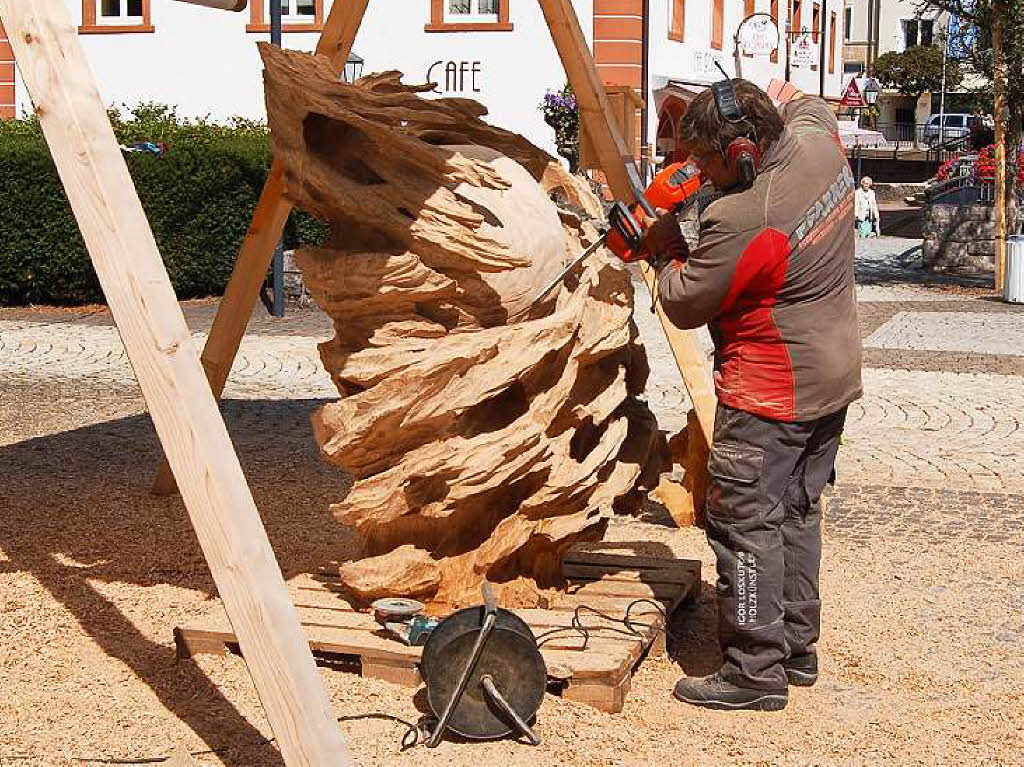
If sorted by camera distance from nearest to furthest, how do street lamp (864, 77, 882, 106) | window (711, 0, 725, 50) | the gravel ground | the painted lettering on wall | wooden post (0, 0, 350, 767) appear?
wooden post (0, 0, 350, 767) → the gravel ground → the painted lettering on wall → window (711, 0, 725, 50) → street lamp (864, 77, 882, 106)

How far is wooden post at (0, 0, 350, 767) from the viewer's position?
3.53 m

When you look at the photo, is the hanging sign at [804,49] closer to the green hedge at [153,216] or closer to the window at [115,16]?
the window at [115,16]

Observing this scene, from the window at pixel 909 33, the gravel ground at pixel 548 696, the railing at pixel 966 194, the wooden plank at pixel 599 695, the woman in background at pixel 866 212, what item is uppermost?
the window at pixel 909 33

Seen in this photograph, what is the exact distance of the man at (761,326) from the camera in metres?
4.54

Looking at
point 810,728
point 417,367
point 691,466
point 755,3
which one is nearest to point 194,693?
point 417,367

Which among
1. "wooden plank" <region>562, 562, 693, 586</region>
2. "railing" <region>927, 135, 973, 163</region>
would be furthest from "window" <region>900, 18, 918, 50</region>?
"wooden plank" <region>562, 562, 693, 586</region>

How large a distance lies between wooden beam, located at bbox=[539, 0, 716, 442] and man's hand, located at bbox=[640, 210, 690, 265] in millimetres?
1545

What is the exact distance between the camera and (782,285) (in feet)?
15.0

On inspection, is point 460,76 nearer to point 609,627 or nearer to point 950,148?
point 950,148

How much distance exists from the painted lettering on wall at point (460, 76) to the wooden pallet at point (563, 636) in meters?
21.8

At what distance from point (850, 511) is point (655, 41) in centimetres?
2065

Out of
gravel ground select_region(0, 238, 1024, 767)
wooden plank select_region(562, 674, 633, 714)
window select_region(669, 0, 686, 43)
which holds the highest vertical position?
window select_region(669, 0, 686, 43)

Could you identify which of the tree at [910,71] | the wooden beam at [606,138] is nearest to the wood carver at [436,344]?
the wooden beam at [606,138]

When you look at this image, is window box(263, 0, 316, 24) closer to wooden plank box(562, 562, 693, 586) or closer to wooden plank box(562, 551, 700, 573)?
wooden plank box(562, 551, 700, 573)
